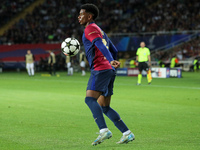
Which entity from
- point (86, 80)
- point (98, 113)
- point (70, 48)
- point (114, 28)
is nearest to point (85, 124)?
point (70, 48)

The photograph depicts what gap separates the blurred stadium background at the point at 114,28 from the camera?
4703 cm

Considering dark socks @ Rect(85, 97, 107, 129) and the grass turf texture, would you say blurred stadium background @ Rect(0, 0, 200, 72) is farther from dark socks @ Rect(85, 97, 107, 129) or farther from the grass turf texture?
dark socks @ Rect(85, 97, 107, 129)

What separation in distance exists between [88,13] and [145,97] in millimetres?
10705

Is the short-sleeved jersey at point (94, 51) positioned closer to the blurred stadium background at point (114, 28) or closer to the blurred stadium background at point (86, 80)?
the blurred stadium background at point (86, 80)

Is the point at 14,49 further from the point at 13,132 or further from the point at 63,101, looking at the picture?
the point at 13,132

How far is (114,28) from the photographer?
5584 cm

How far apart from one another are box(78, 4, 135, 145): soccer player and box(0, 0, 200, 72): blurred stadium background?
36876mm

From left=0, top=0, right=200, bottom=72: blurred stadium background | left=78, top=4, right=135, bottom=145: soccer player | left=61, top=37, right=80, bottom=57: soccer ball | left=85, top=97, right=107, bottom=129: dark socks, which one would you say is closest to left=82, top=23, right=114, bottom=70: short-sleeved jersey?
left=78, top=4, right=135, bottom=145: soccer player

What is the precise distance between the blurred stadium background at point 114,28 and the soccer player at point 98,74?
Result: 36876 millimetres

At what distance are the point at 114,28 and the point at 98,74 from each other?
48.8 metres

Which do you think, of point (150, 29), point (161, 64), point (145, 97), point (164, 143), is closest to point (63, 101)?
point (145, 97)

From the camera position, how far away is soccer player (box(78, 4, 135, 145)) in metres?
7.31

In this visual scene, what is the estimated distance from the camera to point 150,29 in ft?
165

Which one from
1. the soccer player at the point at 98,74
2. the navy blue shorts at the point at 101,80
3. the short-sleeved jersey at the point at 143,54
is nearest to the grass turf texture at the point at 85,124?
the soccer player at the point at 98,74
